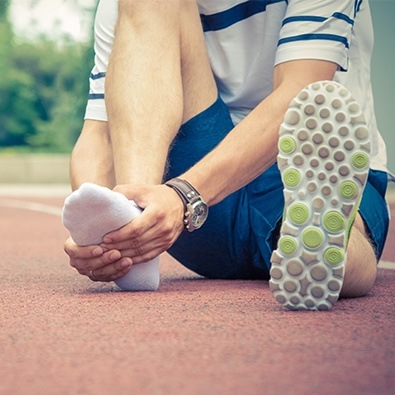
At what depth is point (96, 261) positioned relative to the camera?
7.57 ft

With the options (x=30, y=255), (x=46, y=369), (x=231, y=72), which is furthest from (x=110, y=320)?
(x=30, y=255)

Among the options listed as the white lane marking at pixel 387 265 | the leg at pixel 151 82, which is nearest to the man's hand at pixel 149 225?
the leg at pixel 151 82

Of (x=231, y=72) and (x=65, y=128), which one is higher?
(x=231, y=72)

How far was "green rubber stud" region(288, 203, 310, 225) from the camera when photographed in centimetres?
200

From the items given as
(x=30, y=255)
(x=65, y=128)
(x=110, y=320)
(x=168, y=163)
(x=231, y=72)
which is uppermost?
(x=231, y=72)

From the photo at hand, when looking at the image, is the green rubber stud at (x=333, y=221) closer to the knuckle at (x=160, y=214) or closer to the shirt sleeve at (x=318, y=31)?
the knuckle at (x=160, y=214)

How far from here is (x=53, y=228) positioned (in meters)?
6.59

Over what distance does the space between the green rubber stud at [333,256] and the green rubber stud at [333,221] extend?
0.13 feet

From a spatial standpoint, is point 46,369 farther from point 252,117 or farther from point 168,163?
point 168,163

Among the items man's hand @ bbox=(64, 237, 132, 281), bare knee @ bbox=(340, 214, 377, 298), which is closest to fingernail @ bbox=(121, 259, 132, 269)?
man's hand @ bbox=(64, 237, 132, 281)

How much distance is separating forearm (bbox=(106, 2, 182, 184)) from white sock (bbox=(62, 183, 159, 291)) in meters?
0.16

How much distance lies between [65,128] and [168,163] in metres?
20.0

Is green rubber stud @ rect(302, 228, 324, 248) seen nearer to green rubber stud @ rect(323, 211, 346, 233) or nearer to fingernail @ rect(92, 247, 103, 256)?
green rubber stud @ rect(323, 211, 346, 233)

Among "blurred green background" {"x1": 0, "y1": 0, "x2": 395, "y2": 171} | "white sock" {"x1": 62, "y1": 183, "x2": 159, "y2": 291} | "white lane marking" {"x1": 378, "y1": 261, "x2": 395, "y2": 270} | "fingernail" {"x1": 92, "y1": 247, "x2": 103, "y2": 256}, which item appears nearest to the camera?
"white sock" {"x1": 62, "y1": 183, "x2": 159, "y2": 291}
